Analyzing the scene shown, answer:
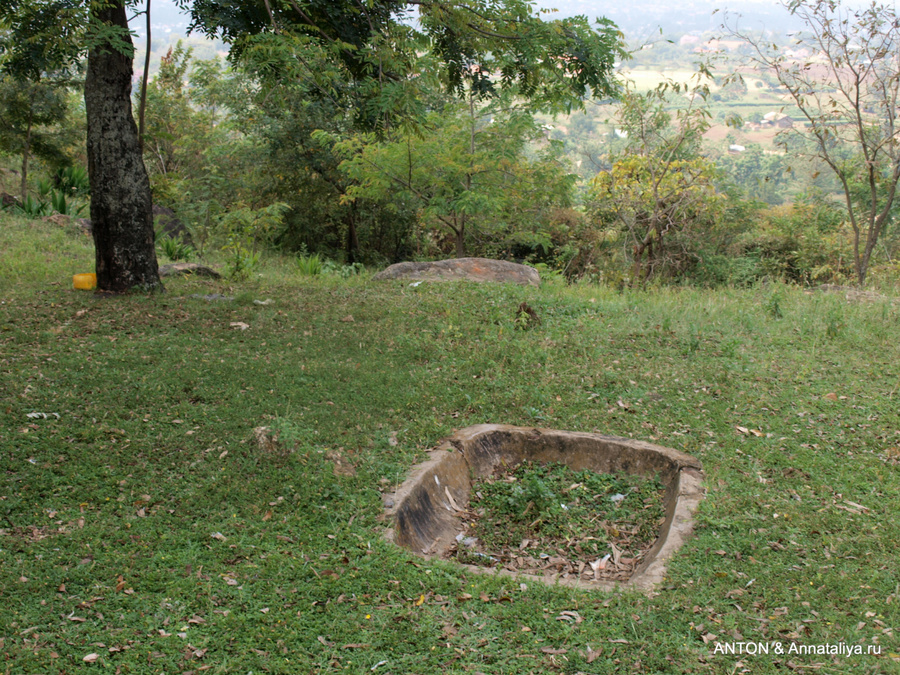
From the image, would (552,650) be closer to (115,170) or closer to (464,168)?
(115,170)

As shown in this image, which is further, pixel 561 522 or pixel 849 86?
pixel 849 86

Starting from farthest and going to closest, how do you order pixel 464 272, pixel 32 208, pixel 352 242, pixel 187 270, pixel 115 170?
pixel 352 242, pixel 32 208, pixel 464 272, pixel 187 270, pixel 115 170

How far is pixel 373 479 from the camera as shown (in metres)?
4.23

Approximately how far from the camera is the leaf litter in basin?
384cm

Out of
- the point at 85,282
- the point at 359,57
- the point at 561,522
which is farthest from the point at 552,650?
the point at 85,282

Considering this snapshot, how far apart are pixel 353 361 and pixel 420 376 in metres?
0.71

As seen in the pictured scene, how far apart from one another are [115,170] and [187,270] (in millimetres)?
2548

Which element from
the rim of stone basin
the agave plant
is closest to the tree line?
the agave plant

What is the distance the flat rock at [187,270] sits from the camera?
9242 mm

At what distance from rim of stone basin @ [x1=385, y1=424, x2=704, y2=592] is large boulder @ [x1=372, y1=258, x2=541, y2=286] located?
5451 mm

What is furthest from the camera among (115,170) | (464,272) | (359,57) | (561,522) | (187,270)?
(464,272)

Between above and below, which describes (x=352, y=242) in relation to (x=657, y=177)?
below

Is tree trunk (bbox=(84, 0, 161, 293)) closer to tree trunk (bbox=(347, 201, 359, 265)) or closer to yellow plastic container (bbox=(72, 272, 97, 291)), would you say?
yellow plastic container (bbox=(72, 272, 97, 291))

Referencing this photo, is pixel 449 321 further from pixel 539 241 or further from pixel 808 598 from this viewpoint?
pixel 539 241
